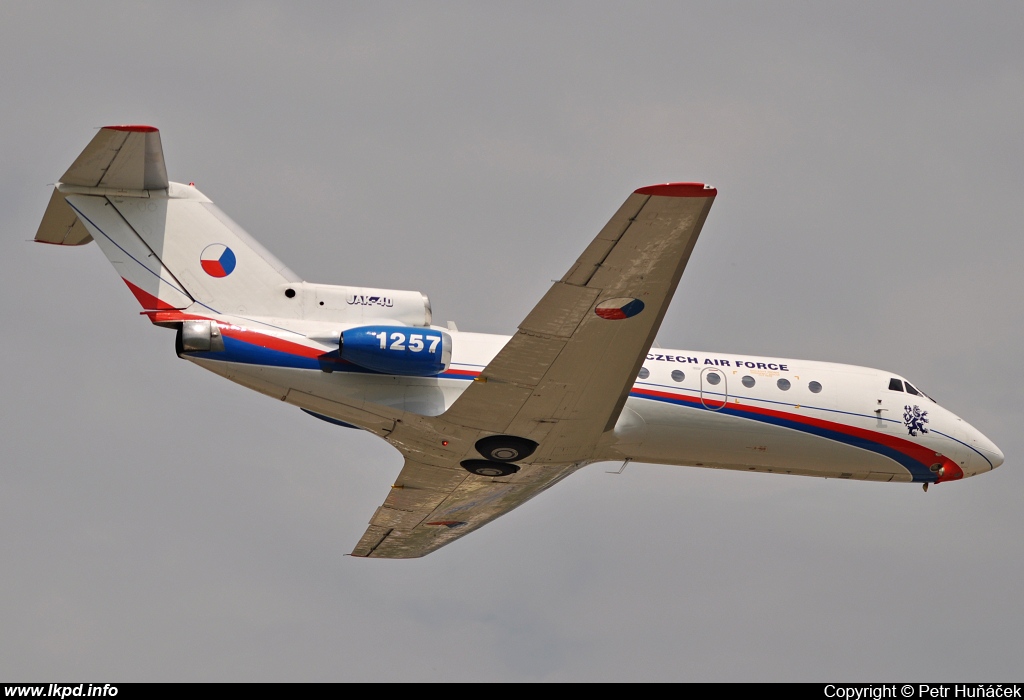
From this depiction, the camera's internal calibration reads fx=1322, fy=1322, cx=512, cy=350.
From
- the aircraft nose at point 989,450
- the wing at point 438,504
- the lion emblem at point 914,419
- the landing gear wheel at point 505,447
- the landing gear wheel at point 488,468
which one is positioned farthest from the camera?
the aircraft nose at point 989,450

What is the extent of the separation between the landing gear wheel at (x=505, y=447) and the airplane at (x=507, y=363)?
0.19 ft

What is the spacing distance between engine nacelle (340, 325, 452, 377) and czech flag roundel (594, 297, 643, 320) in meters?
3.68

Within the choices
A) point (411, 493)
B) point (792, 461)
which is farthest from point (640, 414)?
point (411, 493)

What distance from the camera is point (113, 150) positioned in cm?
2489

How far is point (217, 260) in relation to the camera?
87.8 ft

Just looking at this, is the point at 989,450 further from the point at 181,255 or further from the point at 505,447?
the point at 181,255

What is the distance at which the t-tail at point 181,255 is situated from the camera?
2608cm

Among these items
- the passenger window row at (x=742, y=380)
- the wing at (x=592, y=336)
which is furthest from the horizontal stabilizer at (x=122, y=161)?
the passenger window row at (x=742, y=380)

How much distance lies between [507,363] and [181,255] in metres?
7.03

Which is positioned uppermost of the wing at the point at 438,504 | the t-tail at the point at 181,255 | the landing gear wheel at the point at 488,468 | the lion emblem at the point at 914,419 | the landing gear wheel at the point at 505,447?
the lion emblem at the point at 914,419

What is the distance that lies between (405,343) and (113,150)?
21.6ft

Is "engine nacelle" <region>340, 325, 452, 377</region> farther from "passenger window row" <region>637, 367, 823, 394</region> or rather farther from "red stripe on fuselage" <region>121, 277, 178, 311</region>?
"passenger window row" <region>637, 367, 823, 394</region>

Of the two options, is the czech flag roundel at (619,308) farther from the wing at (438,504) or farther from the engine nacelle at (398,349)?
the wing at (438,504)

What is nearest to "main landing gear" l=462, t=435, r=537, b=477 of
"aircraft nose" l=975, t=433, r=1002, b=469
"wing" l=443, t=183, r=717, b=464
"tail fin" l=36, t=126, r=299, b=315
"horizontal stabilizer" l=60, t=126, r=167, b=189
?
"wing" l=443, t=183, r=717, b=464
